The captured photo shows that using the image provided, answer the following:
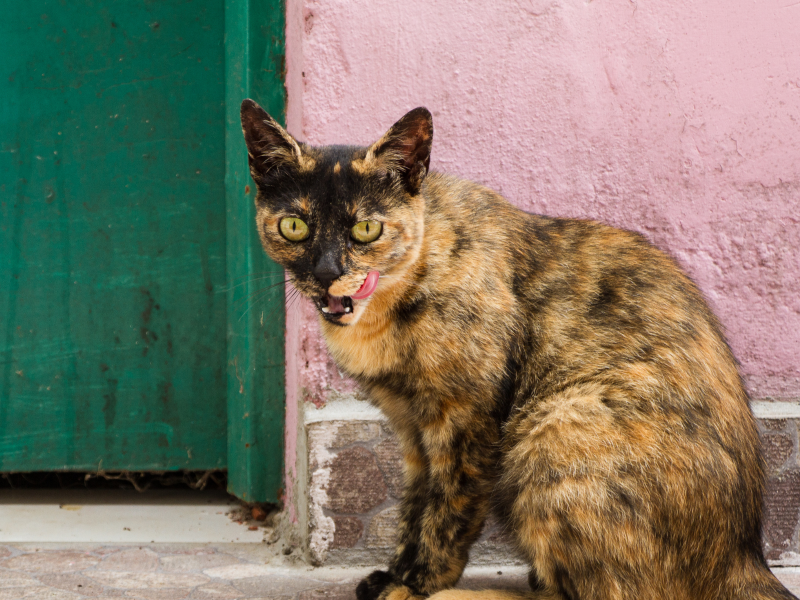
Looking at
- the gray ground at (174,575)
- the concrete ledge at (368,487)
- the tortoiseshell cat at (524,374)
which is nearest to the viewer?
the tortoiseshell cat at (524,374)

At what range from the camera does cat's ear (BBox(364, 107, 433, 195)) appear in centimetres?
211

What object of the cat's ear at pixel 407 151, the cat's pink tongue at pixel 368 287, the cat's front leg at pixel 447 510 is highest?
the cat's ear at pixel 407 151

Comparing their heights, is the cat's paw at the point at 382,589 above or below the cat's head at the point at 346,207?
below

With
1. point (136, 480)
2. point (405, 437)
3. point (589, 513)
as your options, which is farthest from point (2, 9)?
point (589, 513)

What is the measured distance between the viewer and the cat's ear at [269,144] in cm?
214

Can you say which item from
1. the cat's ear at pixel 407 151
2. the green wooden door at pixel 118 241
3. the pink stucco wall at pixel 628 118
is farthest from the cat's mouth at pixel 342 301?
the green wooden door at pixel 118 241

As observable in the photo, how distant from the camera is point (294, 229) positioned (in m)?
2.17

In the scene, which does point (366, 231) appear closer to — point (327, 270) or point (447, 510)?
point (327, 270)

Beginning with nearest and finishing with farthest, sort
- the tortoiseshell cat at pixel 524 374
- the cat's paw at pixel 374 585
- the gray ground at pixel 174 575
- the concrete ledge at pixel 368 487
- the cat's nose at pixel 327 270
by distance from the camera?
the tortoiseshell cat at pixel 524 374, the cat's nose at pixel 327 270, the cat's paw at pixel 374 585, the gray ground at pixel 174 575, the concrete ledge at pixel 368 487

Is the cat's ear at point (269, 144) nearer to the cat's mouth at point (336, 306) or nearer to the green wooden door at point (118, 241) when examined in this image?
the cat's mouth at point (336, 306)

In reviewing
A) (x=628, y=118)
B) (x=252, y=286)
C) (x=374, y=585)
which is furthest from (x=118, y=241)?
(x=628, y=118)

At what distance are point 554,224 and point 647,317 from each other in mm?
515

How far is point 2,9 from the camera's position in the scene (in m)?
3.27

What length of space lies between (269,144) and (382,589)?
149cm
